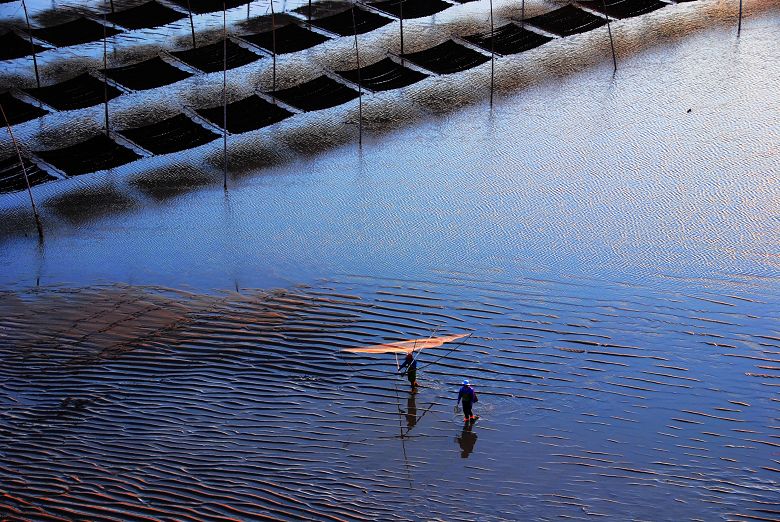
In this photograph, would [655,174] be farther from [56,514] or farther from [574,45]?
[56,514]

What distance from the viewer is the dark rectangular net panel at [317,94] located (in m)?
28.2

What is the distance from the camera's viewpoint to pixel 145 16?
33750mm

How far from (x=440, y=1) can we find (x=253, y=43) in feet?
22.7

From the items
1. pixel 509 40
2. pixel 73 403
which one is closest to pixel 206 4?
pixel 509 40

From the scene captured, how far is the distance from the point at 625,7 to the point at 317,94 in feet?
40.9

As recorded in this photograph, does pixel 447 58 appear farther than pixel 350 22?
No

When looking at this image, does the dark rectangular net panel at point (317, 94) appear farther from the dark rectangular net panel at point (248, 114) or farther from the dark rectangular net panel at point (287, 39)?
the dark rectangular net panel at point (287, 39)

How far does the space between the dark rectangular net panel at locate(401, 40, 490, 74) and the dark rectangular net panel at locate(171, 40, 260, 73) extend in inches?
192

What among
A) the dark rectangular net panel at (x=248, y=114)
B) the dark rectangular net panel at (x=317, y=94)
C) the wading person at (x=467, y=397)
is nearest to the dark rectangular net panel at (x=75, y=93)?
the dark rectangular net panel at (x=248, y=114)

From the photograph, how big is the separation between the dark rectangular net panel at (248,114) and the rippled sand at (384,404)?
8.13m

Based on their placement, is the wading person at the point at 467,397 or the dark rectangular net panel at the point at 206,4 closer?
the wading person at the point at 467,397

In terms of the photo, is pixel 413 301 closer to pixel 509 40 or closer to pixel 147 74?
pixel 147 74

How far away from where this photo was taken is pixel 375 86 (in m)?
29.3

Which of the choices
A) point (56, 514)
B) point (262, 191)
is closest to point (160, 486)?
point (56, 514)
